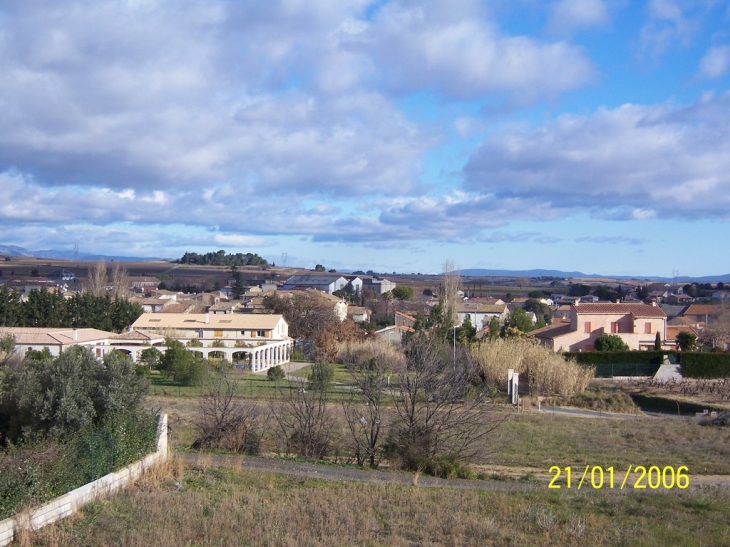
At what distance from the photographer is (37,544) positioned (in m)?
9.42

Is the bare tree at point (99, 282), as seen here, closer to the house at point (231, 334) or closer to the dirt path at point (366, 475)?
the house at point (231, 334)

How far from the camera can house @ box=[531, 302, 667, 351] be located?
172 ft

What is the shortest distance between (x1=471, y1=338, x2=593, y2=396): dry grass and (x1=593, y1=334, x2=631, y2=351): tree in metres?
11.3

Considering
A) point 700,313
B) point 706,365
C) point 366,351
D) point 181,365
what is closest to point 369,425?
point 181,365

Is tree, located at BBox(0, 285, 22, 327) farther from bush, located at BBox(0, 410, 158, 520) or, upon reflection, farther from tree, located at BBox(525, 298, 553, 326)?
tree, located at BBox(525, 298, 553, 326)

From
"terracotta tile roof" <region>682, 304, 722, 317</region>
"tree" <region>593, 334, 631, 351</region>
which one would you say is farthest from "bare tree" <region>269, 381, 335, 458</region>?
"terracotta tile roof" <region>682, 304, 722, 317</region>

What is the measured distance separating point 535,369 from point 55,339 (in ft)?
94.8

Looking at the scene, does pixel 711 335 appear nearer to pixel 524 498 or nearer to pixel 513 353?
pixel 513 353

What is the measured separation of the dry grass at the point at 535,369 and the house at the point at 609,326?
13228 millimetres

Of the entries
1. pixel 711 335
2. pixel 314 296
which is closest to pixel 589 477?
pixel 711 335

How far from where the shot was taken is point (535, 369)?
38.4 metres

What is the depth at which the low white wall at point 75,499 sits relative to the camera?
948 cm

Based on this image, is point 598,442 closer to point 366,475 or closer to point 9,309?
point 366,475

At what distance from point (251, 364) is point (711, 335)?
37816 mm
